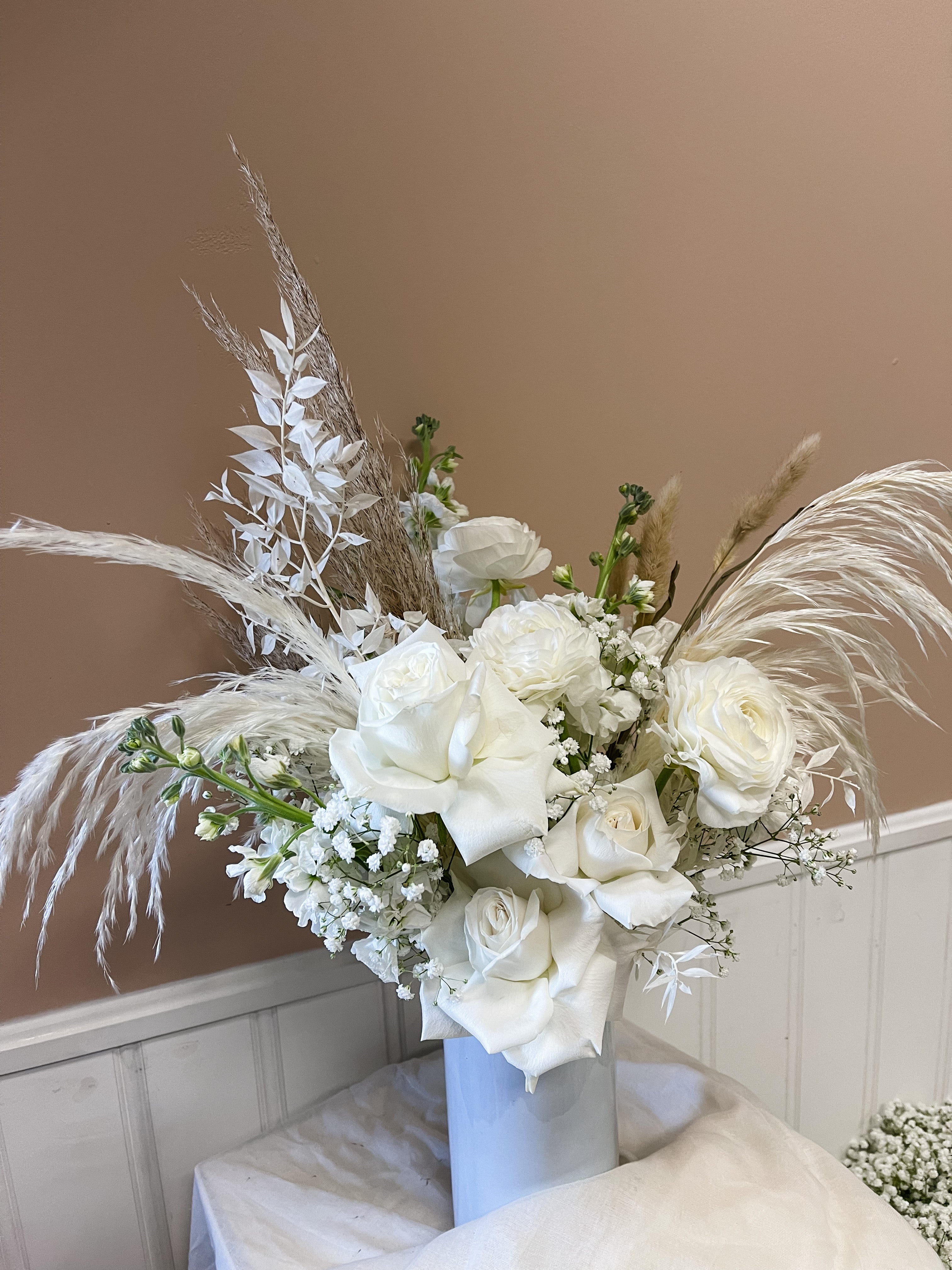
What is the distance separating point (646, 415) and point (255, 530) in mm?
547

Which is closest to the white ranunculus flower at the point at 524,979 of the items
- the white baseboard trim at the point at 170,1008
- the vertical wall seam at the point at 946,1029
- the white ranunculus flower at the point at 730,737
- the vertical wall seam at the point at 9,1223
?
the white ranunculus flower at the point at 730,737

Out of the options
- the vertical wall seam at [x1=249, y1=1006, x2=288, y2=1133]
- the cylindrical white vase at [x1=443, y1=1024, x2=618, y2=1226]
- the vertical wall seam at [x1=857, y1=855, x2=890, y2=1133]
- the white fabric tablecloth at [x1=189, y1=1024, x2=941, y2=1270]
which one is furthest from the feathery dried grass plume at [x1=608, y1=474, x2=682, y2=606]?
the vertical wall seam at [x1=857, y1=855, x2=890, y2=1133]

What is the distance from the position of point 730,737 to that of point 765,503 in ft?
0.82

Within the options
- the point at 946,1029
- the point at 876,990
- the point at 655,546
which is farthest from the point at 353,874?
the point at 946,1029

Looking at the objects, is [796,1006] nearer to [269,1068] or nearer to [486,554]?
[269,1068]

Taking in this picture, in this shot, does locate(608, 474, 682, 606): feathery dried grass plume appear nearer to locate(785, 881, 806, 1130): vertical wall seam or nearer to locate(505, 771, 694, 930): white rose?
locate(505, 771, 694, 930): white rose

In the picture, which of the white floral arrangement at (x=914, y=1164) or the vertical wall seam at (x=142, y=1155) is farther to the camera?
the white floral arrangement at (x=914, y=1164)

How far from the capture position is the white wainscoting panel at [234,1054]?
82 cm

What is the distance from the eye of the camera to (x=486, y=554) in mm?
715

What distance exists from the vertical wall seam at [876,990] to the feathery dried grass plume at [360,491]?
0.85 metres

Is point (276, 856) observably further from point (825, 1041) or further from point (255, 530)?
point (825, 1041)

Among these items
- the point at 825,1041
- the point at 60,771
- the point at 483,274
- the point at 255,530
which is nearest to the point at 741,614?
the point at 255,530

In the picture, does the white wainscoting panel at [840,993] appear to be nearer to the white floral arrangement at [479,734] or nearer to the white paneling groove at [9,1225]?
the white floral arrangement at [479,734]

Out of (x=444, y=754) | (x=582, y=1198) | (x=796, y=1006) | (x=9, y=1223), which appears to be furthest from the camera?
(x=796, y=1006)
